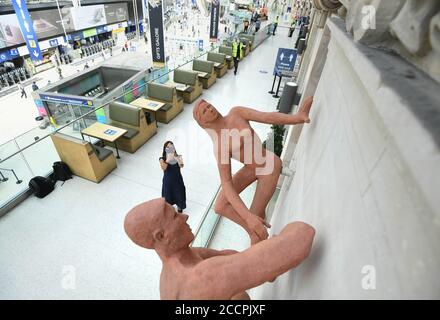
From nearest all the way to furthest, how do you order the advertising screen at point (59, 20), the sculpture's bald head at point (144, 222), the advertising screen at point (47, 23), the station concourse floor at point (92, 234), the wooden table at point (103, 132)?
the sculpture's bald head at point (144, 222), the station concourse floor at point (92, 234), the wooden table at point (103, 132), the advertising screen at point (59, 20), the advertising screen at point (47, 23)

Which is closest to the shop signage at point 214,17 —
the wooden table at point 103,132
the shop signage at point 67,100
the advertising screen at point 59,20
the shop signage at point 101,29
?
the shop signage at point 67,100

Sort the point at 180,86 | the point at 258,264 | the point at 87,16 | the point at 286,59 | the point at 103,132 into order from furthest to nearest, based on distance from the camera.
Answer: the point at 87,16
the point at 180,86
the point at 286,59
the point at 103,132
the point at 258,264

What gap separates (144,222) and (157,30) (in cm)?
849

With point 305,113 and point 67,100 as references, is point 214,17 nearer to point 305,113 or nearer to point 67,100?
point 67,100

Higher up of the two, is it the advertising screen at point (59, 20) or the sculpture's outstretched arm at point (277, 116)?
the sculpture's outstretched arm at point (277, 116)

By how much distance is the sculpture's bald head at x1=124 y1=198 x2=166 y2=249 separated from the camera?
3.51ft

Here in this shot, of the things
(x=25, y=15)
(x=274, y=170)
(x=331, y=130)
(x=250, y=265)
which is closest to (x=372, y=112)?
(x=331, y=130)

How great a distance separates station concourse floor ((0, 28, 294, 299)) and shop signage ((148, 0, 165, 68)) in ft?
11.8

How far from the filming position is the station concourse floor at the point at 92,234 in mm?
3576

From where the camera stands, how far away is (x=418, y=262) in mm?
428

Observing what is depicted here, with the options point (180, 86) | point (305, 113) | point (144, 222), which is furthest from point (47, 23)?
point (144, 222)

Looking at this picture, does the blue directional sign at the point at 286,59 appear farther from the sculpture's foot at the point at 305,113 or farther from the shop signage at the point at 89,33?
the shop signage at the point at 89,33

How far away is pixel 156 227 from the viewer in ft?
3.54
